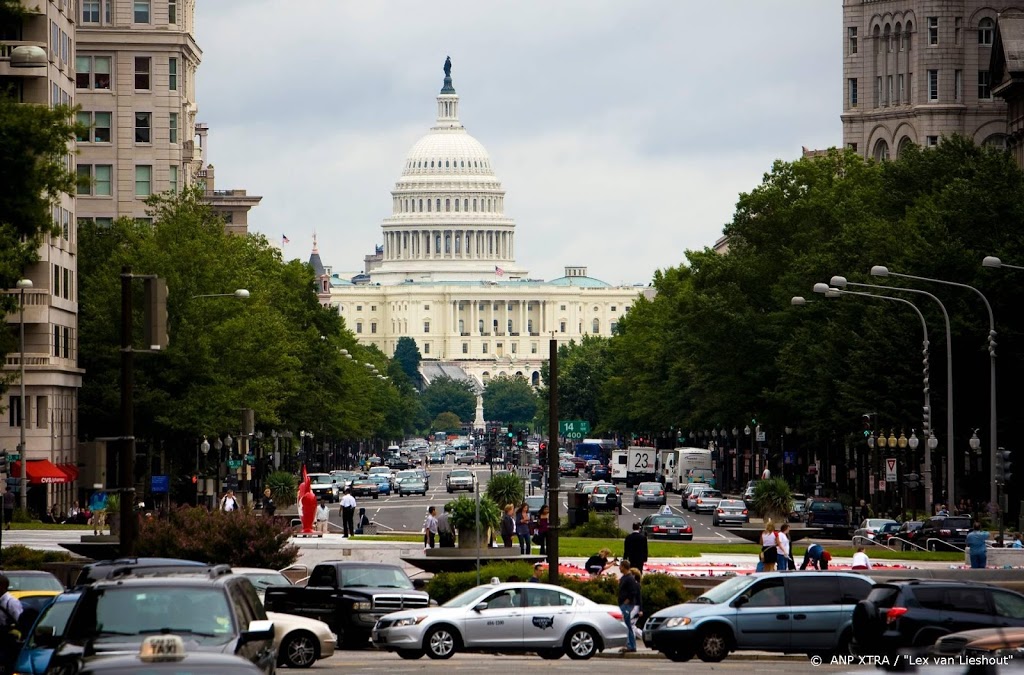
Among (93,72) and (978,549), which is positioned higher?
(93,72)

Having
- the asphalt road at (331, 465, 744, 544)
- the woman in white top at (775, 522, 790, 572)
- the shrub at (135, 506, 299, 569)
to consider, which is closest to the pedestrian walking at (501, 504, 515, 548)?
the shrub at (135, 506, 299, 569)

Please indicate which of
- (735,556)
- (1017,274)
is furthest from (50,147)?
(1017,274)

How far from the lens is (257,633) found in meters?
21.8

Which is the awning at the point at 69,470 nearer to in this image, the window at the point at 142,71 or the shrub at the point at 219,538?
the shrub at the point at 219,538

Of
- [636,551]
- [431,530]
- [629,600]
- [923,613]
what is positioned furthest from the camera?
[431,530]

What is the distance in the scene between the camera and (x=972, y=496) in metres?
80.2

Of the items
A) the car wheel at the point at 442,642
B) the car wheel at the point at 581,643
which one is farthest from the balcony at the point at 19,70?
the car wheel at the point at 581,643

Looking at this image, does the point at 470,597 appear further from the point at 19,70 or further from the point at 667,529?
the point at 19,70

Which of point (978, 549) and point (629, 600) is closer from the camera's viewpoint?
point (629, 600)

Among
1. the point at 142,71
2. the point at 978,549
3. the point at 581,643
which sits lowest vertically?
the point at 581,643

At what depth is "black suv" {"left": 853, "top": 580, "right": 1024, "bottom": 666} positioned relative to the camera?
96.9ft

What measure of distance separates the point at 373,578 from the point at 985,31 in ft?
343

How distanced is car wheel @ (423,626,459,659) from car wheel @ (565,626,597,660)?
1.78m

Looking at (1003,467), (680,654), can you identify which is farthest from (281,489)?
(680,654)
